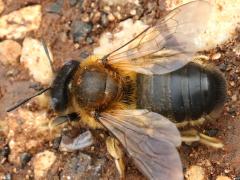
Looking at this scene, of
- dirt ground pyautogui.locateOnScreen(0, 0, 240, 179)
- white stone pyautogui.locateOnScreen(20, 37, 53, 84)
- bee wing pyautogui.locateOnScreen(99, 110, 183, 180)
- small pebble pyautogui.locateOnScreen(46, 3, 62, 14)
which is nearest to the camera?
bee wing pyautogui.locateOnScreen(99, 110, 183, 180)

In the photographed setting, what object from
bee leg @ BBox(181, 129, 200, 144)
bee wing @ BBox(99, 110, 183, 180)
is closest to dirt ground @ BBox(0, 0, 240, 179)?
bee leg @ BBox(181, 129, 200, 144)

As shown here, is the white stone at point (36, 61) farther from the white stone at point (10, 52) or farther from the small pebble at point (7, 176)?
the small pebble at point (7, 176)

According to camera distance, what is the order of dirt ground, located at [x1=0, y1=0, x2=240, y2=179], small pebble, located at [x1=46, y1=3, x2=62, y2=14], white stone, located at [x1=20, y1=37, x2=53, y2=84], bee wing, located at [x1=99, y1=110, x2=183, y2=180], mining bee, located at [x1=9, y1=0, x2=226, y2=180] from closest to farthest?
bee wing, located at [x1=99, y1=110, x2=183, y2=180]
mining bee, located at [x1=9, y1=0, x2=226, y2=180]
dirt ground, located at [x1=0, y1=0, x2=240, y2=179]
white stone, located at [x1=20, y1=37, x2=53, y2=84]
small pebble, located at [x1=46, y1=3, x2=62, y2=14]

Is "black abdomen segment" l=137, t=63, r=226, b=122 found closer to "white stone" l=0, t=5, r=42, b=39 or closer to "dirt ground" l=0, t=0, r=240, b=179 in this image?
"dirt ground" l=0, t=0, r=240, b=179

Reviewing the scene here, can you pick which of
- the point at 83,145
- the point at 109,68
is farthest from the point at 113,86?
the point at 83,145

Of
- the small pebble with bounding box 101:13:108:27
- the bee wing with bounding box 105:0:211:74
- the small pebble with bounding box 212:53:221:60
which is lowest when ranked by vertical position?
the small pebble with bounding box 212:53:221:60

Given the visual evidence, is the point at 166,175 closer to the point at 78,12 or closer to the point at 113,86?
the point at 113,86
